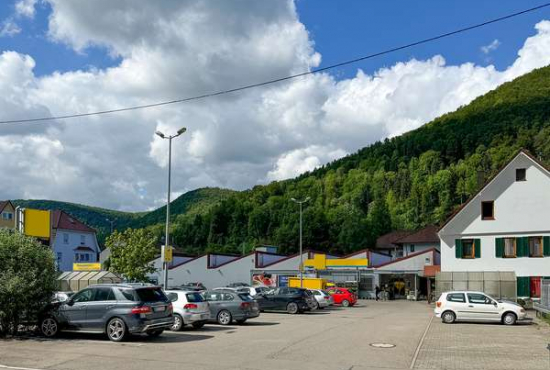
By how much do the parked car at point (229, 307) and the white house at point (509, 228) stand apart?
23.8 m

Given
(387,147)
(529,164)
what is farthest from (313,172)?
(529,164)

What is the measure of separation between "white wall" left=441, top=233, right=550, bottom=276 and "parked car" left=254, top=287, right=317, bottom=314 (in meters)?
15.4

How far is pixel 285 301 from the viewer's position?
107ft

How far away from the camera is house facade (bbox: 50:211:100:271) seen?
82762 mm

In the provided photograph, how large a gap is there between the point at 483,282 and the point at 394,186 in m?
108

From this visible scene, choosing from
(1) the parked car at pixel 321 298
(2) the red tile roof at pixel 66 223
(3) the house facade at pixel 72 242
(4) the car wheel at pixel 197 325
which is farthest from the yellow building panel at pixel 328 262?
(2) the red tile roof at pixel 66 223

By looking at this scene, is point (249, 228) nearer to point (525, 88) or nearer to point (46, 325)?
point (525, 88)

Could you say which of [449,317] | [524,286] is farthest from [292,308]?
[524,286]

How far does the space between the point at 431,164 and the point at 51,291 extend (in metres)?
132

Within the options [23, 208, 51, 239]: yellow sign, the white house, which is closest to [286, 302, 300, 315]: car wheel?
[23, 208, 51, 239]: yellow sign

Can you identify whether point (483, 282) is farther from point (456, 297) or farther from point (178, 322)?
point (178, 322)

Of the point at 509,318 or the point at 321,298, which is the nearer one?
the point at 509,318

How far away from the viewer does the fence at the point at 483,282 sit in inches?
1590

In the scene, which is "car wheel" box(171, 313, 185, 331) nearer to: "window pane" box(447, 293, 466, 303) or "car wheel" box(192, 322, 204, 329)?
"car wheel" box(192, 322, 204, 329)
